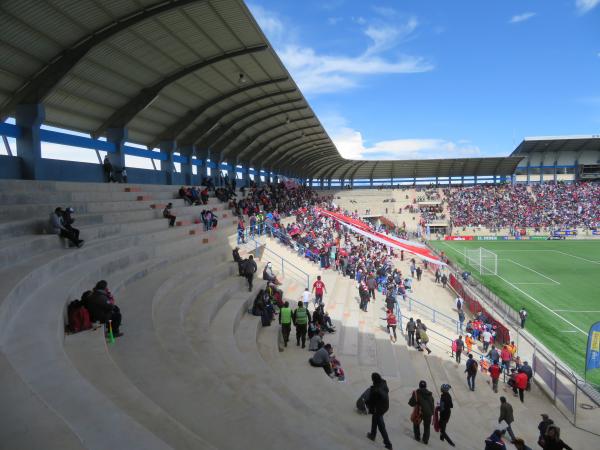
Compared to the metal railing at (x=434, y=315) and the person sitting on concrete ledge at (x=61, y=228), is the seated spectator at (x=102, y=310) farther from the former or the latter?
the metal railing at (x=434, y=315)

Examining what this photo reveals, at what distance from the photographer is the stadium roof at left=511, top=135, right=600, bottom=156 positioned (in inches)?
2404

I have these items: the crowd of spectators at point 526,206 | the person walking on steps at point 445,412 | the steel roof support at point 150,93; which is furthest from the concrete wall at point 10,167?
the crowd of spectators at point 526,206

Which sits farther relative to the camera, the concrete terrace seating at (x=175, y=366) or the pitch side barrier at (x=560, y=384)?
the pitch side barrier at (x=560, y=384)

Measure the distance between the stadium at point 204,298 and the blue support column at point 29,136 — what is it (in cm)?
8

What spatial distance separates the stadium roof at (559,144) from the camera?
61.1m

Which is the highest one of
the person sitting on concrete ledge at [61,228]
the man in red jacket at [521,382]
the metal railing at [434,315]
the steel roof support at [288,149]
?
the steel roof support at [288,149]

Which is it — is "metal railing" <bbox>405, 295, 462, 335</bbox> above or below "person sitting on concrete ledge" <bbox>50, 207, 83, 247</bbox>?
below

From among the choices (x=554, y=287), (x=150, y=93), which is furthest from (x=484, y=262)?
(x=150, y=93)

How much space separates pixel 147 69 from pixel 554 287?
85.1ft

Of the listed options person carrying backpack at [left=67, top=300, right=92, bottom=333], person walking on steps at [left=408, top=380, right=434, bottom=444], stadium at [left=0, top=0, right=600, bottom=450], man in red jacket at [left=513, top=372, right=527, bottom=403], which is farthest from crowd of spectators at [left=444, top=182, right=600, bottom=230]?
person carrying backpack at [left=67, top=300, right=92, bottom=333]

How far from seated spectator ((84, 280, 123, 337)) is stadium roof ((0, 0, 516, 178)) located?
27.2 ft

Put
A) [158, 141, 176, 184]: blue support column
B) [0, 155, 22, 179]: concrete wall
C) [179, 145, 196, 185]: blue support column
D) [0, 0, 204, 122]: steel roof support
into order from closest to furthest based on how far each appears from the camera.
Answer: [0, 0, 204, 122]: steel roof support → [0, 155, 22, 179]: concrete wall → [158, 141, 176, 184]: blue support column → [179, 145, 196, 185]: blue support column

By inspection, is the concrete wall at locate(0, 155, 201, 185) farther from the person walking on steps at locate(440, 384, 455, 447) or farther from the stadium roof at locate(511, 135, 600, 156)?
the stadium roof at locate(511, 135, 600, 156)

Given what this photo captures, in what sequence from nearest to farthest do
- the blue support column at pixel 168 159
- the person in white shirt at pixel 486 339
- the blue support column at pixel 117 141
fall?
the person in white shirt at pixel 486 339, the blue support column at pixel 117 141, the blue support column at pixel 168 159
